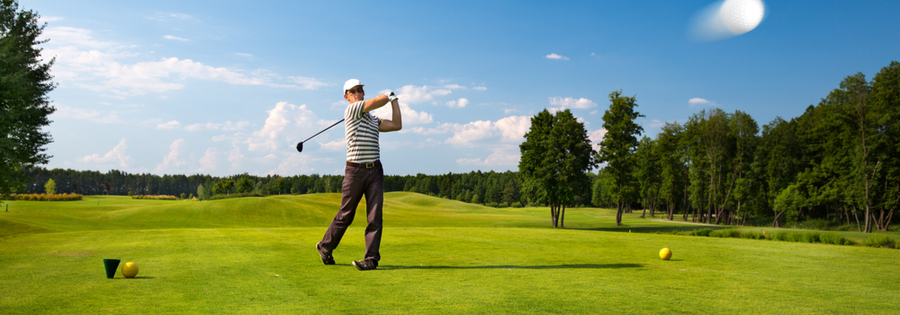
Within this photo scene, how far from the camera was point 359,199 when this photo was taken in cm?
666

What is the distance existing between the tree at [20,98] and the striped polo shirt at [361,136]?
2197cm

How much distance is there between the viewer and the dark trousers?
6.72 meters

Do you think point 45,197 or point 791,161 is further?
point 45,197

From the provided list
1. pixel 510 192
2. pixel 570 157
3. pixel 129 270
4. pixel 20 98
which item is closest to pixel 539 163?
pixel 570 157

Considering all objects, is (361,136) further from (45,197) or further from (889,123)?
(45,197)

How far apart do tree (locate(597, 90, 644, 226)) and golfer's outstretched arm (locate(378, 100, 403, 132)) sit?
147ft

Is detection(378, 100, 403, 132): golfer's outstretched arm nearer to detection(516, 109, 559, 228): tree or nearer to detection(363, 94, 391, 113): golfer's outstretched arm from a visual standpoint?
detection(363, 94, 391, 113): golfer's outstretched arm

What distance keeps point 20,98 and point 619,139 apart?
47.5 m

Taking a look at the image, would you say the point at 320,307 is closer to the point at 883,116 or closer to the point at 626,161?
the point at 626,161

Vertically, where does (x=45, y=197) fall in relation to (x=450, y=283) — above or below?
below

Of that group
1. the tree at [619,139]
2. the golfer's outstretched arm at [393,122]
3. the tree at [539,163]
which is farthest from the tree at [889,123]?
the golfer's outstretched arm at [393,122]

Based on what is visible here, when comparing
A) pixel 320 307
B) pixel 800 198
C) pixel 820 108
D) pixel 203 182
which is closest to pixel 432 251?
pixel 320 307

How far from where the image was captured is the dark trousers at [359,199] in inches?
265

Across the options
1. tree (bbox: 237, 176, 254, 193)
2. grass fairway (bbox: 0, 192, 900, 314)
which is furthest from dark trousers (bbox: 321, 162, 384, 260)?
tree (bbox: 237, 176, 254, 193)
